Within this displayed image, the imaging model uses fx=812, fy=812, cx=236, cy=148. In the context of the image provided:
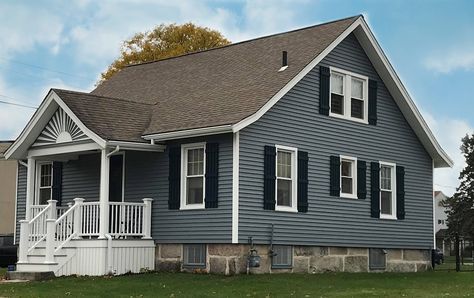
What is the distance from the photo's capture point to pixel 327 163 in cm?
2302

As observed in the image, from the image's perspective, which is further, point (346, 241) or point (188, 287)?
point (346, 241)

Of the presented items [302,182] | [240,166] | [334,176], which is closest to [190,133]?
[240,166]

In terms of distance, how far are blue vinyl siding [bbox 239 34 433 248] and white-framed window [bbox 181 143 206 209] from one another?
1.32 metres

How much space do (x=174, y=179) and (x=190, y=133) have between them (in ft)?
5.10

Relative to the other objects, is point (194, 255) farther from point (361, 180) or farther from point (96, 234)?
point (361, 180)

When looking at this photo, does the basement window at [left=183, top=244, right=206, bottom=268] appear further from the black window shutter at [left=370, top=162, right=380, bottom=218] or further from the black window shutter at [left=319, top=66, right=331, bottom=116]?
the black window shutter at [left=370, top=162, right=380, bottom=218]

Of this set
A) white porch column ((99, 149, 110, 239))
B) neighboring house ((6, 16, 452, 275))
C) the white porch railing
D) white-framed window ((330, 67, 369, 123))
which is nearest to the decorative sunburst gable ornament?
neighboring house ((6, 16, 452, 275))

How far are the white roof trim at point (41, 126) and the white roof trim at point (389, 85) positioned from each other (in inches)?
191

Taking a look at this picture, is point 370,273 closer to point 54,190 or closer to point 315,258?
point 315,258

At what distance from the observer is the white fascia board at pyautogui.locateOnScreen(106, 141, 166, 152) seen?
67.5 ft

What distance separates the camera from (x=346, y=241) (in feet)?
77.0

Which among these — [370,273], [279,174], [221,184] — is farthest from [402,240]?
[221,184]

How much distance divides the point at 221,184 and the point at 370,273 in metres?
5.71

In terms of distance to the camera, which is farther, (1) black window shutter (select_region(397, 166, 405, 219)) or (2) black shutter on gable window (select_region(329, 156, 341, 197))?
(1) black window shutter (select_region(397, 166, 405, 219))
